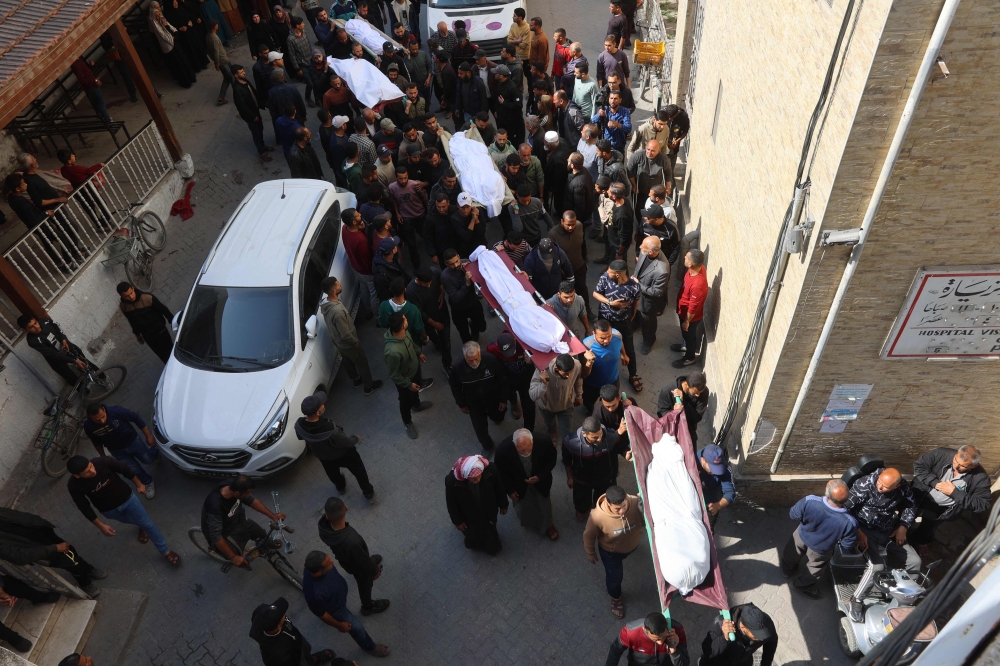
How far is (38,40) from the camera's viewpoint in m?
8.66

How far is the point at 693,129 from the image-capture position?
34.2ft

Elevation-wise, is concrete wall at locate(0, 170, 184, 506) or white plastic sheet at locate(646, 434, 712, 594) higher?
white plastic sheet at locate(646, 434, 712, 594)

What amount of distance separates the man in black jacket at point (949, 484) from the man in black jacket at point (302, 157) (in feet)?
29.4

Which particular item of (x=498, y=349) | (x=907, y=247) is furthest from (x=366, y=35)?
(x=907, y=247)

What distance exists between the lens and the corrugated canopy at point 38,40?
8.16m

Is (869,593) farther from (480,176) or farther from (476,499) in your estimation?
(480,176)

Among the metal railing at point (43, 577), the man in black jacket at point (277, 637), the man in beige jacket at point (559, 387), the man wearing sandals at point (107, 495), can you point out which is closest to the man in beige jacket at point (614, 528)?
the man in beige jacket at point (559, 387)

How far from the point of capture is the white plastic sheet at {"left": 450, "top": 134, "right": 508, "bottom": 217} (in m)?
9.32

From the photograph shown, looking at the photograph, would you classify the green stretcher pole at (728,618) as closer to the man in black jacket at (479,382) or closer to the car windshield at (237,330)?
the man in black jacket at (479,382)

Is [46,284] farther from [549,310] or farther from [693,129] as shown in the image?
[693,129]

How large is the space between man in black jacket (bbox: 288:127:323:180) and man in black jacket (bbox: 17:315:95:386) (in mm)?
4020

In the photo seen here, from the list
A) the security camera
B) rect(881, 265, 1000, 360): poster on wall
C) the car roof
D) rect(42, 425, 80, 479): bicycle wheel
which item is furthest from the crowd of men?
the security camera

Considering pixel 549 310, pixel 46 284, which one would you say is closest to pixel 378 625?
pixel 549 310

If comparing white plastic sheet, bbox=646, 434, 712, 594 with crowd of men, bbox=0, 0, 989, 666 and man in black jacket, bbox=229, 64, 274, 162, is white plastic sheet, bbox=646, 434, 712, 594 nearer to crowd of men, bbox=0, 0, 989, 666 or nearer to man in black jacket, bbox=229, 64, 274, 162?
crowd of men, bbox=0, 0, 989, 666
